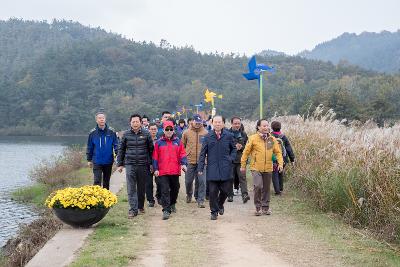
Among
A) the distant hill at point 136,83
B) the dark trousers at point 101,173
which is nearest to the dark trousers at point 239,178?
the dark trousers at point 101,173

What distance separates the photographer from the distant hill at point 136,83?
9162 cm

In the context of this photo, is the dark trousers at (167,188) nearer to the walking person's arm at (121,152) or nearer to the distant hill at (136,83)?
the walking person's arm at (121,152)

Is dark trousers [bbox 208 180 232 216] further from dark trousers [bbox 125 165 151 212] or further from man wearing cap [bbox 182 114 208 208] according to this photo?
man wearing cap [bbox 182 114 208 208]

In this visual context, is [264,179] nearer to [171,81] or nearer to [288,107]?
[288,107]

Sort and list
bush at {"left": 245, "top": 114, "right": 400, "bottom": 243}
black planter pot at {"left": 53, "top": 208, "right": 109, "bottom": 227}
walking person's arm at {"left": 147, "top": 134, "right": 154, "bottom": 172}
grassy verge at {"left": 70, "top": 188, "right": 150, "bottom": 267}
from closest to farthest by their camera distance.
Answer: grassy verge at {"left": 70, "top": 188, "right": 150, "bottom": 267}, bush at {"left": 245, "top": 114, "right": 400, "bottom": 243}, black planter pot at {"left": 53, "top": 208, "right": 109, "bottom": 227}, walking person's arm at {"left": 147, "top": 134, "right": 154, "bottom": 172}

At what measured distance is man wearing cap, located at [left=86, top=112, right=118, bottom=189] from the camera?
995cm

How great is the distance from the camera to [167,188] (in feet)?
31.3

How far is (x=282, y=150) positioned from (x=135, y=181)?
373 cm

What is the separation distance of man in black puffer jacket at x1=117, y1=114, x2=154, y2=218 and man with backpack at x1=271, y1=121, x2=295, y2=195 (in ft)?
11.0

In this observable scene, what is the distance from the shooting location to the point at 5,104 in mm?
104938

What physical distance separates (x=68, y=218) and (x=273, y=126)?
544cm

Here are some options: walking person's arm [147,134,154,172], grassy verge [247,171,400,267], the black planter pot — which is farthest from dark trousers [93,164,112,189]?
grassy verge [247,171,400,267]

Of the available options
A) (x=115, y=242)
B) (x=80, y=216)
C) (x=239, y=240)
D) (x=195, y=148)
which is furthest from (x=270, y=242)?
(x=195, y=148)

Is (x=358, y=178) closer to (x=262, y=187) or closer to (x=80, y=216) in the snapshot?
(x=262, y=187)
